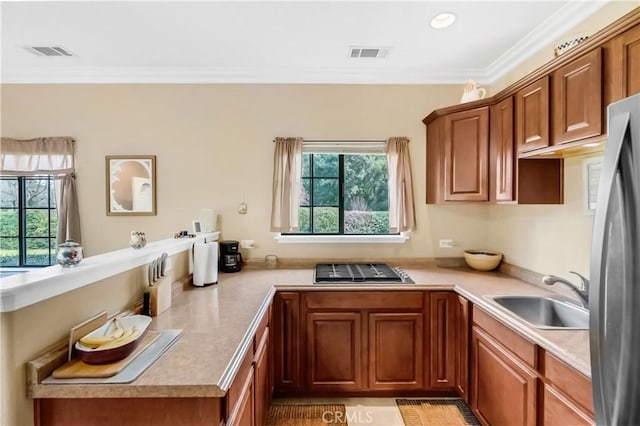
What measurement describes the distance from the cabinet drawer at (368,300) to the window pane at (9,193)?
324 centimetres

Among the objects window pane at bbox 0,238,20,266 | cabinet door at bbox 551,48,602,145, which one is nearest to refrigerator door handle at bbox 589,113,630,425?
cabinet door at bbox 551,48,602,145

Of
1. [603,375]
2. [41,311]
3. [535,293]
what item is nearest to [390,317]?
[535,293]

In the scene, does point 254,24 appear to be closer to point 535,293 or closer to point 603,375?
point 603,375

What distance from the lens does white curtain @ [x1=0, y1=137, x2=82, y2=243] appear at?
113 inches

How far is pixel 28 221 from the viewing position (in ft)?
10.0

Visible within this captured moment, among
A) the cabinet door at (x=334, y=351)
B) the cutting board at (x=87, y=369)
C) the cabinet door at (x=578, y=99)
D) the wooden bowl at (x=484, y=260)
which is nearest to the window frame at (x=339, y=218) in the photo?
the wooden bowl at (x=484, y=260)

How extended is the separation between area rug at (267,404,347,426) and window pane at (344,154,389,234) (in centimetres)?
157

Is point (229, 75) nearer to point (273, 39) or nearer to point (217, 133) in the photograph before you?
point (217, 133)

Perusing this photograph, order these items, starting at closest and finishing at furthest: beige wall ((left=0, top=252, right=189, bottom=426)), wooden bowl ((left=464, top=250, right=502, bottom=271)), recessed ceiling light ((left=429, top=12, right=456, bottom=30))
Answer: beige wall ((left=0, top=252, right=189, bottom=426)) < recessed ceiling light ((left=429, top=12, right=456, bottom=30)) < wooden bowl ((left=464, top=250, right=502, bottom=271))

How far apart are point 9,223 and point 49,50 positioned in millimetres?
1777

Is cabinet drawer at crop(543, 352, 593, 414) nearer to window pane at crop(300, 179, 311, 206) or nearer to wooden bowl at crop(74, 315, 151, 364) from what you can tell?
wooden bowl at crop(74, 315, 151, 364)

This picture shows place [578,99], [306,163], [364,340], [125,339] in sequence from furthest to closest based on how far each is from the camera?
[306,163] → [364,340] → [578,99] → [125,339]

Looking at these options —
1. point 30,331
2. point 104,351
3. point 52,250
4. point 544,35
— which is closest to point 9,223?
point 52,250

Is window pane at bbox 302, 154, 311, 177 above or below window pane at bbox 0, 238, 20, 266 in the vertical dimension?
above
